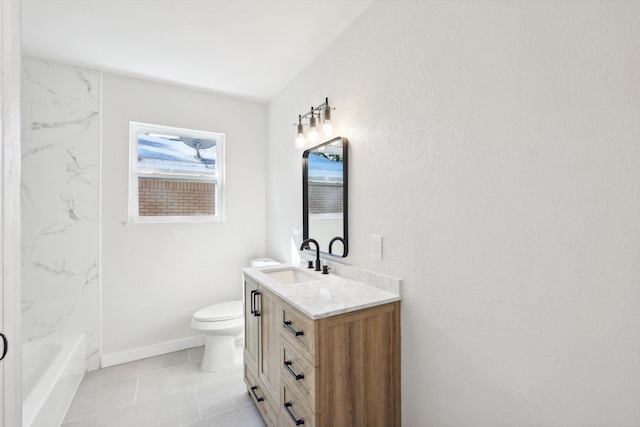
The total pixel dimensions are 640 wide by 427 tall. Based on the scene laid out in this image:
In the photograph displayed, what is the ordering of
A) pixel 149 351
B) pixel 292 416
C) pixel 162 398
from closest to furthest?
pixel 292 416 < pixel 162 398 < pixel 149 351

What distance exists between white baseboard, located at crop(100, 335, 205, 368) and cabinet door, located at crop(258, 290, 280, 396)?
1.35 meters

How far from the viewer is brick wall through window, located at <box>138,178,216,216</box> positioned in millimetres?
2719

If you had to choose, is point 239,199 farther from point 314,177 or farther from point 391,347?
point 391,347

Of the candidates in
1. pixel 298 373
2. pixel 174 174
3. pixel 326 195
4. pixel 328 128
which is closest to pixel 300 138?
pixel 328 128

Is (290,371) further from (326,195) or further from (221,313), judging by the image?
(221,313)

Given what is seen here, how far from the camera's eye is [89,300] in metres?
2.46

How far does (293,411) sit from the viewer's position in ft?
4.65

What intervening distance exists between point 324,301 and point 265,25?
1788 millimetres

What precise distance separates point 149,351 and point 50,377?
0.94 meters

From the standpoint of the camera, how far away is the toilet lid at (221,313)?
2371 millimetres

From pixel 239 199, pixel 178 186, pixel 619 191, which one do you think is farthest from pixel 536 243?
pixel 178 186

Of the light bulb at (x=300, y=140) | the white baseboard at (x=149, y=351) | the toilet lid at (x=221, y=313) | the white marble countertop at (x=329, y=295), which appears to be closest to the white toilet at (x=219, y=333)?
the toilet lid at (x=221, y=313)

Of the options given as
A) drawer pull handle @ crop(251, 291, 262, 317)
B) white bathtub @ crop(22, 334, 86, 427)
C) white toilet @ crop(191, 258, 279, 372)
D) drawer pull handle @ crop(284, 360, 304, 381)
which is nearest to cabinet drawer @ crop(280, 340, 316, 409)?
drawer pull handle @ crop(284, 360, 304, 381)

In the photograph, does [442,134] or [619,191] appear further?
[442,134]
